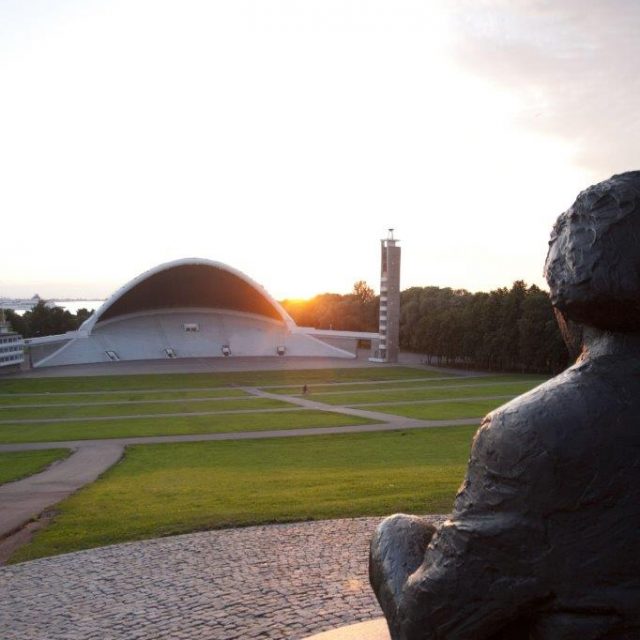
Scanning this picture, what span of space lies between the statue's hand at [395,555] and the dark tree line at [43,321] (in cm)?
7962

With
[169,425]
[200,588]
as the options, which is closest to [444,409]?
[169,425]

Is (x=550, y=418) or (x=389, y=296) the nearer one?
(x=550, y=418)

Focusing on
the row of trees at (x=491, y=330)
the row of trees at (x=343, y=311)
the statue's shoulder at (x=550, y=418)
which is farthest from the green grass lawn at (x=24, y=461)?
the row of trees at (x=343, y=311)

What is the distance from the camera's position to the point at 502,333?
5256 centimetres

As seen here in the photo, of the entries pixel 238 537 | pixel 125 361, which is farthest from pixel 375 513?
pixel 125 361

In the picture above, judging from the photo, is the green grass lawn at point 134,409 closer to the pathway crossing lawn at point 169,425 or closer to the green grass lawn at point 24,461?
the pathway crossing lawn at point 169,425

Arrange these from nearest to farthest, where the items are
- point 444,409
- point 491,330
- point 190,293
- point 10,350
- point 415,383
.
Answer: point 444,409 < point 415,383 < point 10,350 < point 491,330 < point 190,293

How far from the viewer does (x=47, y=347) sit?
192ft

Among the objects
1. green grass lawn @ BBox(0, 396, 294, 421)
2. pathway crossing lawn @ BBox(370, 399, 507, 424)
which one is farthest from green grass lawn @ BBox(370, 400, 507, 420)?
green grass lawn @ BBox(0, 396, 294, 421)

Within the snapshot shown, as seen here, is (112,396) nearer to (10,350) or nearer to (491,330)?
(10,350)

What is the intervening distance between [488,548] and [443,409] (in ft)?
87.9

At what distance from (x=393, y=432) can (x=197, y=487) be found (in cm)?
936

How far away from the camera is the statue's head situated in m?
2.30

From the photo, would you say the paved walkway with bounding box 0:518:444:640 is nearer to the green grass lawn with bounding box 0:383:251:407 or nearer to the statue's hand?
the statue's hand
